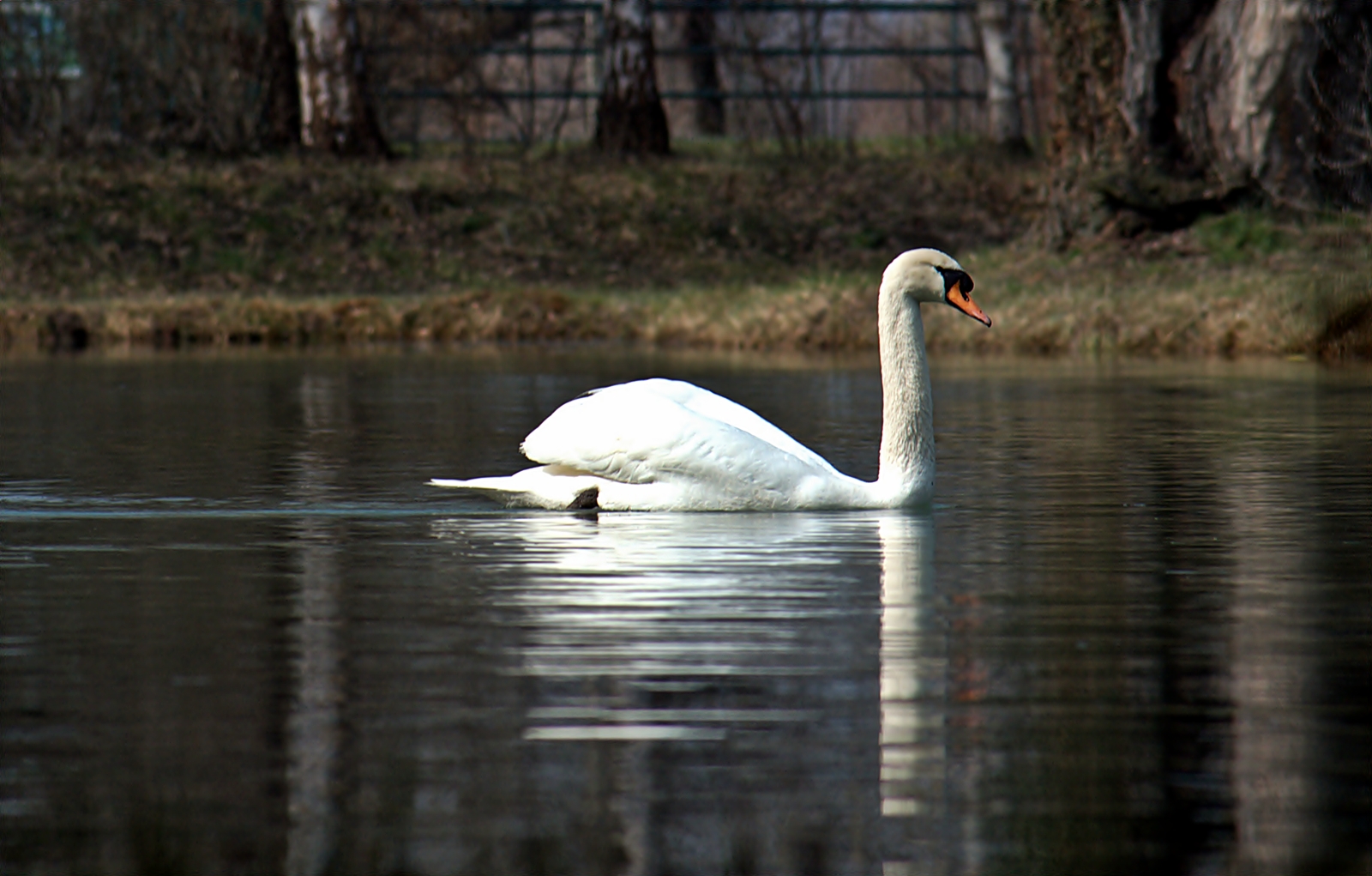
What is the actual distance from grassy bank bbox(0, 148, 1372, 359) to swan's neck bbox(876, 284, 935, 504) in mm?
12256

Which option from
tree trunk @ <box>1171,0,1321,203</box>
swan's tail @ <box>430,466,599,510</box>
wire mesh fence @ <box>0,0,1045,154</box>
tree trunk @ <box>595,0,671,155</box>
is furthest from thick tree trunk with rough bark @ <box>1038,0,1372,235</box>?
swan's tail @ <box>430,466,599,510</box>

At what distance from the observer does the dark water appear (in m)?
4.34

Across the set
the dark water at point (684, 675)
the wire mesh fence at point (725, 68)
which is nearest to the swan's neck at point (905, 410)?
the dark water at point (684, 675)

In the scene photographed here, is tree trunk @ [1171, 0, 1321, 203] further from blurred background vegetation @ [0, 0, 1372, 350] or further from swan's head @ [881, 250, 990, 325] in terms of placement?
swan's head @ [881, 250, 990, 325]

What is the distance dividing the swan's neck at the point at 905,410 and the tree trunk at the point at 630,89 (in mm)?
24414

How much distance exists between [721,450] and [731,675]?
3593 mm

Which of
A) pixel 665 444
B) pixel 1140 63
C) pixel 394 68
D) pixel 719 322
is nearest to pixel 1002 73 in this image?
pixel 394 68

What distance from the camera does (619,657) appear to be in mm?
6156

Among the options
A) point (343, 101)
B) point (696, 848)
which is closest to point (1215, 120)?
point (343, 101)

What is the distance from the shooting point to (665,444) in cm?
948

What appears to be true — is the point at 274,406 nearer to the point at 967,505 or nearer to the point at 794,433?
the point at 794,433

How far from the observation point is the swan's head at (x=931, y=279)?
10141 millimetres

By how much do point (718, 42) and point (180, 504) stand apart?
98.5ft

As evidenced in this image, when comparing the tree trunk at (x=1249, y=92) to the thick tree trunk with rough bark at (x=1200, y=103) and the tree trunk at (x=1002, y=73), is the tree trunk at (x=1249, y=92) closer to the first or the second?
the thick tree trunk with rough bark at (x=1200, y=103)
